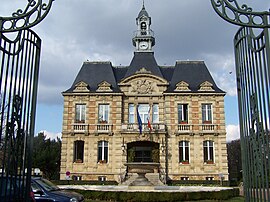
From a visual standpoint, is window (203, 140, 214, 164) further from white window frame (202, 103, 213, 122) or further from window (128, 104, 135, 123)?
window (128, 104, 135, 123)

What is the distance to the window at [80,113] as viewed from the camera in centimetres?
2683

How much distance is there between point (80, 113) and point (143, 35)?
1094cm

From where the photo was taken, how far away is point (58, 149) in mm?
38219

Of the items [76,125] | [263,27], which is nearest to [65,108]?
[76,125]

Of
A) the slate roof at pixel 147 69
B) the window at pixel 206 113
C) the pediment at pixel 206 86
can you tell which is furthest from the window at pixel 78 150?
the pediment at pixel 206 86

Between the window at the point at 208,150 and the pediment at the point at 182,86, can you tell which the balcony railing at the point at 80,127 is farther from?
the window at the point at 208,150

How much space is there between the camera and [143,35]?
3222cm

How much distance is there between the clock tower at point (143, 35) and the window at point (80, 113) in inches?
341

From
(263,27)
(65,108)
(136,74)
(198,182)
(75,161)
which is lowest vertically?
(198,182)

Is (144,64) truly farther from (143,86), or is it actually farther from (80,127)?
(80,127)

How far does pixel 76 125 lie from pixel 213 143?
37.9 feet

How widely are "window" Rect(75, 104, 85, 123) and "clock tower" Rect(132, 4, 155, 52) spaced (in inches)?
341

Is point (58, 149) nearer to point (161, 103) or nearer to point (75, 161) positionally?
point (75, 161)

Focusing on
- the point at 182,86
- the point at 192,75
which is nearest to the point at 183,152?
the point at 182,86
